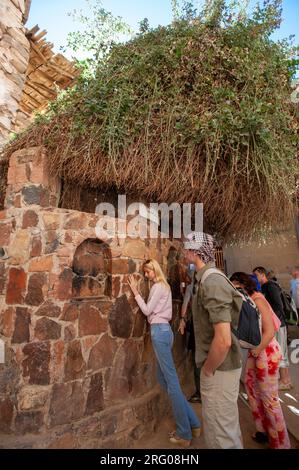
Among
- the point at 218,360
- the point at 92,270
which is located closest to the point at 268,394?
the point at 218,360

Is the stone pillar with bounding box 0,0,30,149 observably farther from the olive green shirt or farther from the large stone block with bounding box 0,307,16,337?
the olive green shirt

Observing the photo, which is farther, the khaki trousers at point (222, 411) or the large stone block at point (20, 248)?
→ the large stone block at point (20, 248)

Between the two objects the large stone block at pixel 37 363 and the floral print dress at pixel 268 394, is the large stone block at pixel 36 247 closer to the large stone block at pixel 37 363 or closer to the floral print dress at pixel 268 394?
the large stone block at pixel 37 363

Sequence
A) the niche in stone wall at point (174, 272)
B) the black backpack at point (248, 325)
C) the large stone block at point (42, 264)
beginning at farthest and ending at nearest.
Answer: the niche in stone wall at point (174, 272), the large stone block at point (42, 264), the black backpack at point (248, 325)

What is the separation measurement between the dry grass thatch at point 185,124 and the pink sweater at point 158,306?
4.06ft

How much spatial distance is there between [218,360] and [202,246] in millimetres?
830

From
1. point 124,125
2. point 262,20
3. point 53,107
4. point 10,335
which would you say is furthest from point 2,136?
point 262,20

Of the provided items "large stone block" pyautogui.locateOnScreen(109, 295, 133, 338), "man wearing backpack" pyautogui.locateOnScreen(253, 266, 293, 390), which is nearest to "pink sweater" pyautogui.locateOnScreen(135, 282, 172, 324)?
"large stone block" pyautogui.locateOnScreen(109, 295, 133, 338)

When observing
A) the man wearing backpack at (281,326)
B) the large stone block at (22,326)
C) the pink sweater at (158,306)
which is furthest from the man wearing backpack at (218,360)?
the man wearing backpack at (281,326)

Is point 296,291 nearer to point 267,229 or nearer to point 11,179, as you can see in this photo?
point 267,229

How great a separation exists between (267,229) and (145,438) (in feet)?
11.5

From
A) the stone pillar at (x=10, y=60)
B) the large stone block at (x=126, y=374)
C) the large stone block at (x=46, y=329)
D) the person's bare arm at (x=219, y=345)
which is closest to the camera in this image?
the person's bare arm at (x=219, y=345)

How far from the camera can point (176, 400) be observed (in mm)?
2500

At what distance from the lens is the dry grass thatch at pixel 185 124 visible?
3.02 metres
